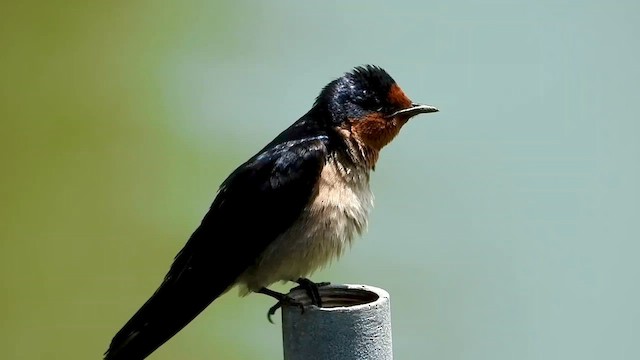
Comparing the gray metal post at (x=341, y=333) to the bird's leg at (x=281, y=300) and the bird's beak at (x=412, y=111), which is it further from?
the bird's beak at (x=412, y=111)

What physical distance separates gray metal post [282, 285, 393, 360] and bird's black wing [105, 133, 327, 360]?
0.72 meters

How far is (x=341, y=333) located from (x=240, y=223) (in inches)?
37.2

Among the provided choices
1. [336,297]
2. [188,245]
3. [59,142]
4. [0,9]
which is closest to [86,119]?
[59,142]

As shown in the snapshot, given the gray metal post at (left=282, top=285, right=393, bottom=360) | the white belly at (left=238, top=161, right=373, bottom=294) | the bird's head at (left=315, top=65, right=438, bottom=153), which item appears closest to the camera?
the gray metal post at (left=282, top=285, right=393, bottom=360)

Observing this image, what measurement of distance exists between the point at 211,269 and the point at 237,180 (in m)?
0.30

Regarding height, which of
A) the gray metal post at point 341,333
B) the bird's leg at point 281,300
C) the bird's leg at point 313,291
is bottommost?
the gray metal post at point 341,333

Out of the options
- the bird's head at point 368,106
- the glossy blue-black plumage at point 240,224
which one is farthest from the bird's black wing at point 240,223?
the bird's head at point 368,106

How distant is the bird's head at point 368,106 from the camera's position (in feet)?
12.3

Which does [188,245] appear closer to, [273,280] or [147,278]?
[273,280]

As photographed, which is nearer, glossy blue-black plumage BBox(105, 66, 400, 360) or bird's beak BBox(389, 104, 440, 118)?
glossy blue-black plumage BBox(105, 66, 400, 360)

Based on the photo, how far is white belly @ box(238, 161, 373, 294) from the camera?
3.50m

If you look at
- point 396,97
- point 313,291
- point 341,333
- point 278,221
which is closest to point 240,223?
point 278,221

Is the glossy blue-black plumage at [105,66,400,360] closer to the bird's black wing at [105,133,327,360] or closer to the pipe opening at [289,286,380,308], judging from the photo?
the bird's black wing at [105,133,327,360]

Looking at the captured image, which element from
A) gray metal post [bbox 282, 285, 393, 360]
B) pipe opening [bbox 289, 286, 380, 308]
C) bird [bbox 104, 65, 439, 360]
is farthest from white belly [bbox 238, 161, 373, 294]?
Result: gray metal post [bbox 282, 285, 393, 360]
